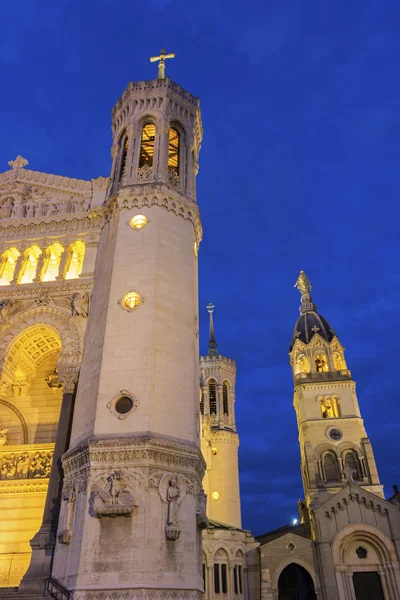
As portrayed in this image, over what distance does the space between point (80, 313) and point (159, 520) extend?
440 inches

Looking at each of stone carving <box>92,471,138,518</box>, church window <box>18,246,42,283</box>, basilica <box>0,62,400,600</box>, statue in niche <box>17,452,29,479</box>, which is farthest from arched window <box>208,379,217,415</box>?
stone carving <box>92,471,138,518</box>

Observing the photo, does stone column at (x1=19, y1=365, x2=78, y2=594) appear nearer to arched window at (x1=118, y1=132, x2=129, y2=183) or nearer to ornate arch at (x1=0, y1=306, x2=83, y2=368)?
ornate arch at (x1=0, y1=306, x2=83, y2=368)

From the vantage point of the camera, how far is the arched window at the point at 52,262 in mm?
26541

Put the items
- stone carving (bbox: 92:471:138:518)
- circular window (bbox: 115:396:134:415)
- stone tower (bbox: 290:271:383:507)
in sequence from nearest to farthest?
stone carving (bbox: 92:471:138:518), circular window (bbox: 115:396:134:415), stone tower (bbox: 290:271:383:507)

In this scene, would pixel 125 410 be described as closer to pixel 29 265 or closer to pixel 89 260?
pixel 89 260

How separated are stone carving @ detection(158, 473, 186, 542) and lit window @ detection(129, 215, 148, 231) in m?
12.3

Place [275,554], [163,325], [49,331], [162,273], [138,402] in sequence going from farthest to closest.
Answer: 1. [275,554]
2. [49,331]
3. [162,273]
4. [163,325]
5. [138,402]

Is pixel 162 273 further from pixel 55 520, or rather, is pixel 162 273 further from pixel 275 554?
pixel 275 554

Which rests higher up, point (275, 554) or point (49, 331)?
point (49, 331)

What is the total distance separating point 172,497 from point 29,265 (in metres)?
16.5

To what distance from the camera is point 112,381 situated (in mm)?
19281

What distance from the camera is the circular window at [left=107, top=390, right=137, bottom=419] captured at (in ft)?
60.6

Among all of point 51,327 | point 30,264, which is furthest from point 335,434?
point 30,264

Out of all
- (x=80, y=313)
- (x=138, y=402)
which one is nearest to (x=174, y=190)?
(x=80, y=313)
